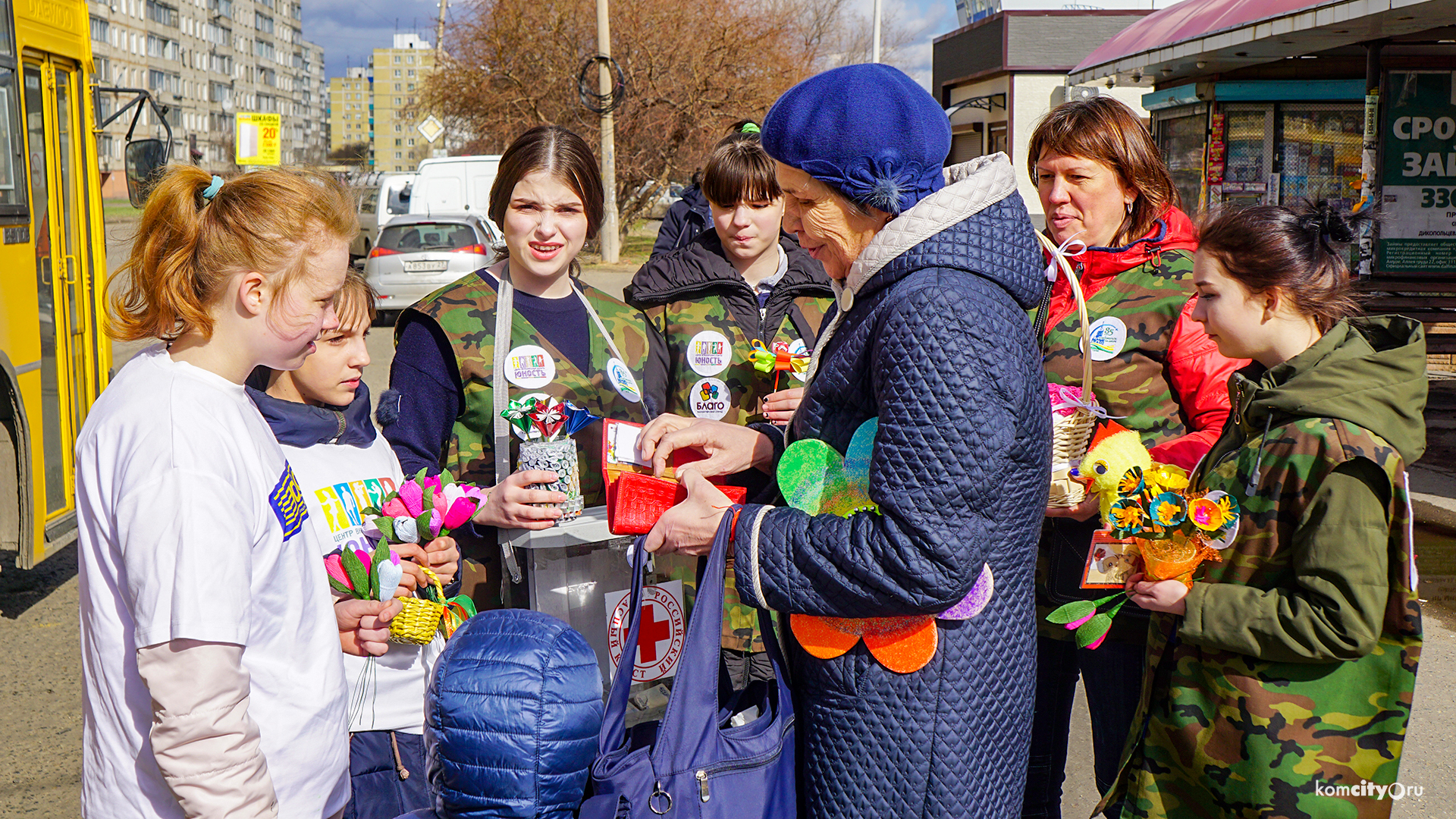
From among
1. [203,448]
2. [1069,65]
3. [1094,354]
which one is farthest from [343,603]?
[1069,65]

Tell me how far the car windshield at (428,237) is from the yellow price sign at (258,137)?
315 centimetres

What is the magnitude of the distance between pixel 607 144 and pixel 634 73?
6.75 m

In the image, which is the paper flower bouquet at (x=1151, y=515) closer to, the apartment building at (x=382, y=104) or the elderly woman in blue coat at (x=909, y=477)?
the elderly woman in blue coat at (x=909, y=477)

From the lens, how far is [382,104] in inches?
4884

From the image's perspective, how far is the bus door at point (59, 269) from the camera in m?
5.51

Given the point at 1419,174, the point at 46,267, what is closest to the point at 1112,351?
the point at 46,267

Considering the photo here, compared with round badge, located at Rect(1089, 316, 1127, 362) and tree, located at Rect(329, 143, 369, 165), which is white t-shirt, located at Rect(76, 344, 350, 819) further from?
tree, located at Rect(329, 143, 369, 165)

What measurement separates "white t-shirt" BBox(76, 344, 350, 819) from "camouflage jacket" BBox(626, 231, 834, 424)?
156cm

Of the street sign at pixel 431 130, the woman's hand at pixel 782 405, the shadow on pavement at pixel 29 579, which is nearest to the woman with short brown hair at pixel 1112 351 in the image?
the woman's hand at pixel 782 405

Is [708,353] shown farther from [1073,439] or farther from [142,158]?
[142,158]

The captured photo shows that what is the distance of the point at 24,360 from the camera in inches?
209

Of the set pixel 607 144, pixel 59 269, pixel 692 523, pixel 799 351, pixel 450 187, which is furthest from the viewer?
pixel 607 144

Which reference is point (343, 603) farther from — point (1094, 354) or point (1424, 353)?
point (1424, 353)

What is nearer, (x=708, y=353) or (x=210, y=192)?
(x=210, y=192)
